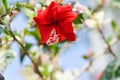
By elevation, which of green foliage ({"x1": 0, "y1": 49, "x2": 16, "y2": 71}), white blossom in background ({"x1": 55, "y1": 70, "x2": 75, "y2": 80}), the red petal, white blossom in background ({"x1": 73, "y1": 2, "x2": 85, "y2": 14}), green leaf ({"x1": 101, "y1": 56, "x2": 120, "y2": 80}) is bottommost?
white blossom in background ({"x1": 55, "y1": 70, "x2": 75, "y2": 80})

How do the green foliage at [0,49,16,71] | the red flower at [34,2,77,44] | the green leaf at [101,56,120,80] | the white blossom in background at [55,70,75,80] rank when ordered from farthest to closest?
the white blossom in background at [55,70,75,80] < the green foliage at [0,49,16,71] < the red flower at [34,2,77,44] < the green leaf at [101,56,120,80]

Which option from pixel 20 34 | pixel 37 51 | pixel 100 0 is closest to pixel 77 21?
pixel 20 34

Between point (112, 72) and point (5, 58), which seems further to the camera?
point (5, 58)

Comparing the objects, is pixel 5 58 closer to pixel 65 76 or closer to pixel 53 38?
pixel 53 38

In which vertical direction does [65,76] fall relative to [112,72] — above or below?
below

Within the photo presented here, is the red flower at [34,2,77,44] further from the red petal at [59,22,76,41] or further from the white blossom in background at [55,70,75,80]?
the white blossom in background at [55,70,75,80]

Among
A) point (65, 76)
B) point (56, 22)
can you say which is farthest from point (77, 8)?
point (65, 76)

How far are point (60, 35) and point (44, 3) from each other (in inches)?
3.2

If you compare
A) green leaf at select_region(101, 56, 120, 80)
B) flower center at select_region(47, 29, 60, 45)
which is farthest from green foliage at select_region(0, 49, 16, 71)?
green leaf at select_region(101, 56, 120, 80)

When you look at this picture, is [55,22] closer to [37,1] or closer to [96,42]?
[37,1]

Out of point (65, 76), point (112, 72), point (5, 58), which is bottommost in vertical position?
point (65, 76)

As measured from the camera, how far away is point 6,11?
2.34 ft

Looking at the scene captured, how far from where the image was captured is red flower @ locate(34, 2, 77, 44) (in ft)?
2.26

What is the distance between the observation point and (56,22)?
711mm
